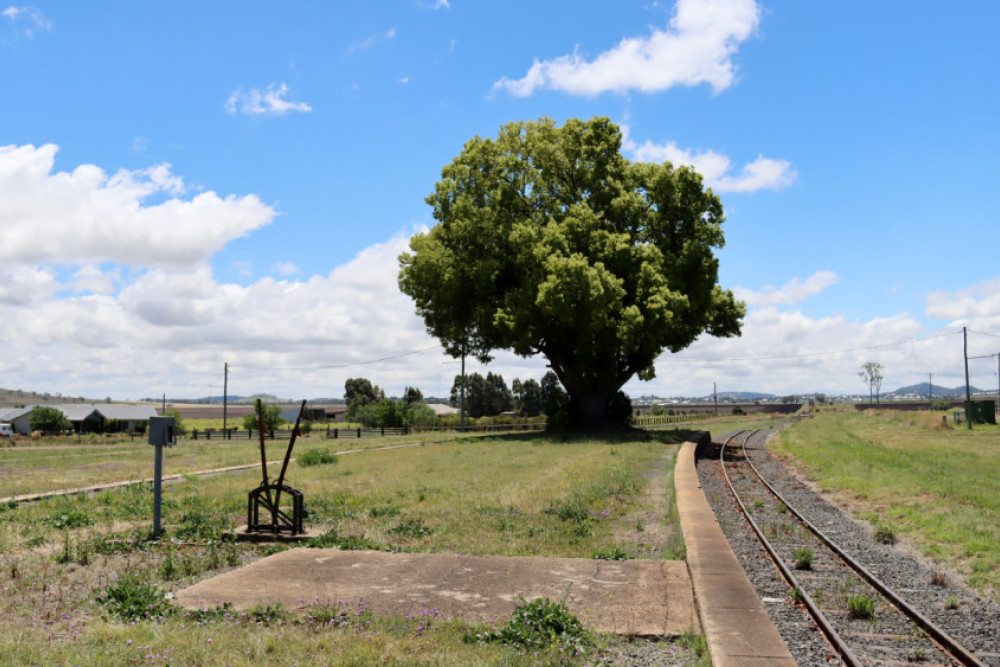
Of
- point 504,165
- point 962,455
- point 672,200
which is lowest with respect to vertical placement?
point 962,455

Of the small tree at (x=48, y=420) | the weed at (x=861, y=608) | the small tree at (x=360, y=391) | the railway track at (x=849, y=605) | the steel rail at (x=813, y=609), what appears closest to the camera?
the steel rail at (x=813, y=609)

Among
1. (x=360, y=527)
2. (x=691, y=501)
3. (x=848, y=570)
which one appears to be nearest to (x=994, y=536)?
(x=848, y=570)

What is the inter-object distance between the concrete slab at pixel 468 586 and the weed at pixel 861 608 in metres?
1.76

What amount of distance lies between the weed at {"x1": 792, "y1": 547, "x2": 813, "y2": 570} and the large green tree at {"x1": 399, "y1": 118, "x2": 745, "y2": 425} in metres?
25.0

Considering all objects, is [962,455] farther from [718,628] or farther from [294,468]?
[718,628]

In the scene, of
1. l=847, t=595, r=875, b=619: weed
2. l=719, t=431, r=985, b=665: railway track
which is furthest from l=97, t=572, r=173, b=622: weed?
l=847, t=595, r=875, b=619: weed

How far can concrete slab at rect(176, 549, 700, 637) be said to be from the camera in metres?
7.45

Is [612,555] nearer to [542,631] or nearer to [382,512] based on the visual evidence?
[542,631]

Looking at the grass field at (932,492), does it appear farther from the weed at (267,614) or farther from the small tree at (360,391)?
the small tree at (360,391)

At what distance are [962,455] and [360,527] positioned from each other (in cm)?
2749

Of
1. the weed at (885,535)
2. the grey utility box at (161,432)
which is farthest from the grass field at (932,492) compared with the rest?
the grey utility box at (161,432)

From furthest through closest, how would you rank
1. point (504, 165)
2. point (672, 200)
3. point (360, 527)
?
→ point (504, 165)
point (672, 200)
point (360, 527)

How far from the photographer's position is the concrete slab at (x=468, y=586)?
745 centimetres

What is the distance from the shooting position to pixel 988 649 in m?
7.00
